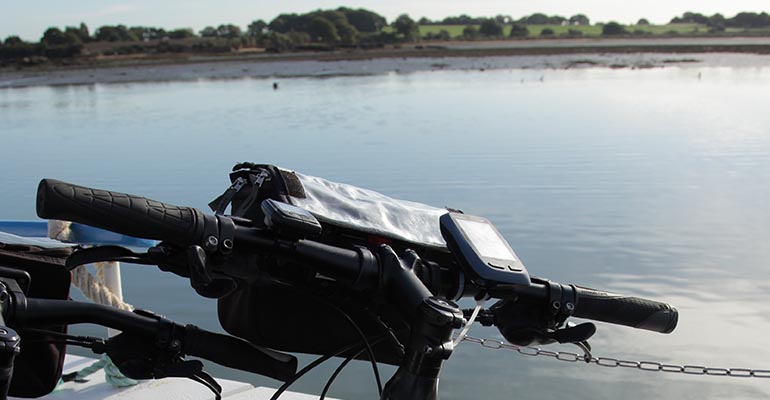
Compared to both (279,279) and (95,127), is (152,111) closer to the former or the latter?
(95,127)

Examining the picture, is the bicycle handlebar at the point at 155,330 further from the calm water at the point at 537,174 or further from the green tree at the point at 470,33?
the green tree at the point at 470,33

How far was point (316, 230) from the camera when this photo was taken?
1449 millimetres

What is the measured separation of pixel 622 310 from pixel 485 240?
0.33 metres

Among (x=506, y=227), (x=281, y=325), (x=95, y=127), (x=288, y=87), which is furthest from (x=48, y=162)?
(x=288, y=87)

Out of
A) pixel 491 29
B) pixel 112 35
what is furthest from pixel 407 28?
pixel 112 35

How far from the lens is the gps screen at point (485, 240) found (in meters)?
1.54

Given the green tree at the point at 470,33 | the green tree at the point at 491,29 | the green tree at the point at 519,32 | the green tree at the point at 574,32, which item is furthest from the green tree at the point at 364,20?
the green tree at the point at 574,32

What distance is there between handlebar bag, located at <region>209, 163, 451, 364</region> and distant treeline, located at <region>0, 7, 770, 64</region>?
5770 cm

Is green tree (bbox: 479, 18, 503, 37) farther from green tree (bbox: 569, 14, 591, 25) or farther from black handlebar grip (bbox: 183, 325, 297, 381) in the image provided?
black handlebar grip (bbox: 183, 325, 297, 381)

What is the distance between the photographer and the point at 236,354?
162cm

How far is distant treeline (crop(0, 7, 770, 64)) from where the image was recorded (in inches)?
2598

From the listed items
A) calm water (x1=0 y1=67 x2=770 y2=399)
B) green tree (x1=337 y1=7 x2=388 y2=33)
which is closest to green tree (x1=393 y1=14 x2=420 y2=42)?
green tree (x1=337 y1=7 x2=388 y2=33)

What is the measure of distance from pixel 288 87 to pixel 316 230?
2900cm

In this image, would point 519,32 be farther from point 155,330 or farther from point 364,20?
point 155,330
